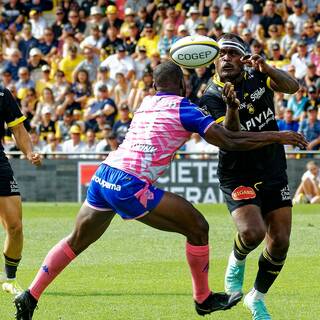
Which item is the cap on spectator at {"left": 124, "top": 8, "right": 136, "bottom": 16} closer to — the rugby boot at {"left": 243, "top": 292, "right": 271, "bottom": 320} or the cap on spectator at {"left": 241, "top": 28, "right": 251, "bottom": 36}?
the cap on spectator at {"left": 241, "top": 28, "right": 251, "bottom": 36}

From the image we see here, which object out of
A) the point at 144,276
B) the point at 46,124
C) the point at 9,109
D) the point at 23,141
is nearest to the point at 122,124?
the point at 46,124

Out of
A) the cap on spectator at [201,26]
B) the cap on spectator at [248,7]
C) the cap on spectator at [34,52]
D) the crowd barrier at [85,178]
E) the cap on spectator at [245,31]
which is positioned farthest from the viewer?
the cap on spectator at [34,52]

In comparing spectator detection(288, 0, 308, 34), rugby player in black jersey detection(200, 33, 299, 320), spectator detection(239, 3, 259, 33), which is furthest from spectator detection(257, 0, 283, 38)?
rugby player in black jersey detection(200, 33, 299, 320)

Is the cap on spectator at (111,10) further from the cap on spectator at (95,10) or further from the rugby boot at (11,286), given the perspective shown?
the rugby boot at (11,286)

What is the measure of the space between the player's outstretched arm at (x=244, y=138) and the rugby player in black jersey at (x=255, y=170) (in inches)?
25.4

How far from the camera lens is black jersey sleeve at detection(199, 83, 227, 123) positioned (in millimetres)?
9477

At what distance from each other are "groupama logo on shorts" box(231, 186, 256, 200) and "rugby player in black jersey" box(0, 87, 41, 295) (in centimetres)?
258

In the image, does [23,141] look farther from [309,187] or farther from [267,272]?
[309,187]

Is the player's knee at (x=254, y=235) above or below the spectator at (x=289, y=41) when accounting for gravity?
above

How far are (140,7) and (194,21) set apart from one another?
3.01m

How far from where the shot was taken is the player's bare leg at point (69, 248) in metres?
8.70

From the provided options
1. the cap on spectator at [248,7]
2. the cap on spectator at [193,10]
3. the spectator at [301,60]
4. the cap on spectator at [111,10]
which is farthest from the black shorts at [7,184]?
the cap on spectator at [111,10]

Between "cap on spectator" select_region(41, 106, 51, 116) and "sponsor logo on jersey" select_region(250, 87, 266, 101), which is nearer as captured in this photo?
"sponsor logo on jersey" select_region(250, 87, 266, 101)

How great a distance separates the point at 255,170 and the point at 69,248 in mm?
1941
